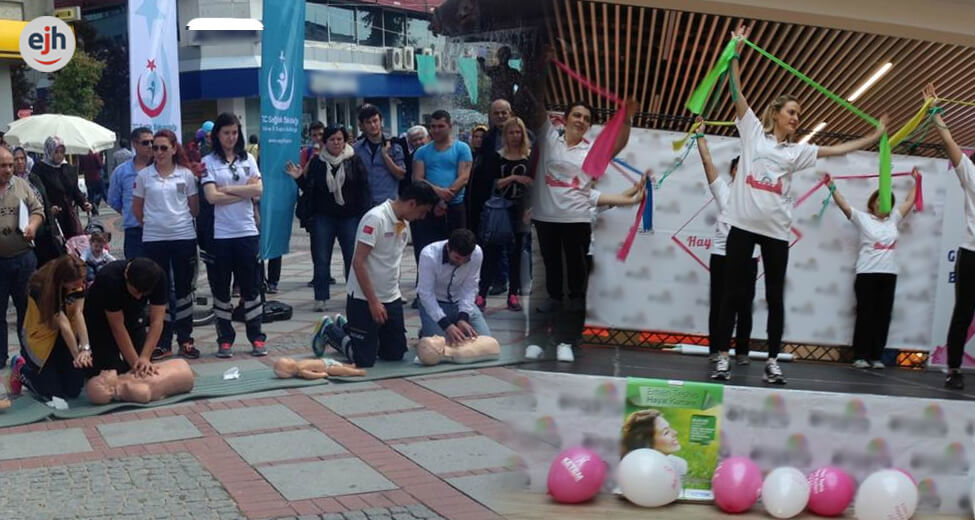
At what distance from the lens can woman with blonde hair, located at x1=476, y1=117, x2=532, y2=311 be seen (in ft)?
13.0

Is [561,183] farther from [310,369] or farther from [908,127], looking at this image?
[310,369]

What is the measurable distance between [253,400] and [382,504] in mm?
1872

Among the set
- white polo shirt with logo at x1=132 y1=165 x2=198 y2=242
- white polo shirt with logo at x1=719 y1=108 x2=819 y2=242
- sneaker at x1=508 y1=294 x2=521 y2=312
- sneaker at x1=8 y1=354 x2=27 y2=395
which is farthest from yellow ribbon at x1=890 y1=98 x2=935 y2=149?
sneaker at x1=8 y1=354 x2=27 y2=395

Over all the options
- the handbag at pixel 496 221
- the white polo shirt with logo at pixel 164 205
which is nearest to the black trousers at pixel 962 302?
the handbag at pixel 496 221

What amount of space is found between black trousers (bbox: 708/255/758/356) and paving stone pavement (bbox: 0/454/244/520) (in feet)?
6.44

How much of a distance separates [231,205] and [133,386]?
5.14 ft

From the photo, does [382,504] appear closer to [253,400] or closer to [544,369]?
[544,369]

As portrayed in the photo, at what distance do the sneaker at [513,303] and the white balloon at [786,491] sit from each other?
69.6 inches

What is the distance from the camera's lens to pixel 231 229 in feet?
22.8

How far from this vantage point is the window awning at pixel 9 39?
51.2ft

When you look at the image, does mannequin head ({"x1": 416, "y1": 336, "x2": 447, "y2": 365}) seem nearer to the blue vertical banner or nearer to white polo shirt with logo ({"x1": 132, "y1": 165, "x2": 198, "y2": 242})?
white polo shirt with logo ({"x1": 132, "y1": 165, "x2": 198, "y2": 242})

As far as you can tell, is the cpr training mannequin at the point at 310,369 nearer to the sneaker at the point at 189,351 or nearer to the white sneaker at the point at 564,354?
the sneaker at the point at 189,351

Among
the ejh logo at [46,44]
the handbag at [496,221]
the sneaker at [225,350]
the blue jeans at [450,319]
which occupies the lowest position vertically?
the sneaker at [225,350]

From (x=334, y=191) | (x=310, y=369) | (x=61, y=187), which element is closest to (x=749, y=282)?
(x=310, y=369)
